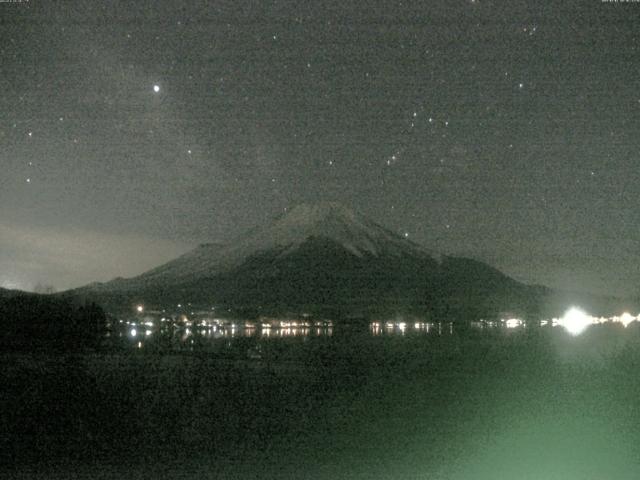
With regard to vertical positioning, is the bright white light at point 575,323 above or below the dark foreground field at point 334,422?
above

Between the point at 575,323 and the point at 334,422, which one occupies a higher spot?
the point at 575,323

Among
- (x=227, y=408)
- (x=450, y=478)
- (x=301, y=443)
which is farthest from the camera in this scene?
(x=227, y=408)

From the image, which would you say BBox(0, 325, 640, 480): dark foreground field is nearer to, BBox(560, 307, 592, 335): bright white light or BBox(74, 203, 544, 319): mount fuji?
BBox(560, 307, 592, 335): bright white light

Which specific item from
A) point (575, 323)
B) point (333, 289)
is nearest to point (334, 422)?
point (575, 323)

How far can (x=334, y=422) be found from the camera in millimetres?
13578

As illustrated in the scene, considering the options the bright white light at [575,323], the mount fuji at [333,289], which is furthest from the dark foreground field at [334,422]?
the mount fuji at [333,289]

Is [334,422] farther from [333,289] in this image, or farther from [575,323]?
[333,289]

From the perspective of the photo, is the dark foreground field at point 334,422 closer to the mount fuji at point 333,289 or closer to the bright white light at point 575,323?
the bright white light at point 575,323

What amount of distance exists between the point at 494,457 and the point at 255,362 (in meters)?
15.9

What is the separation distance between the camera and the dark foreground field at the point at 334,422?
10.6 metres

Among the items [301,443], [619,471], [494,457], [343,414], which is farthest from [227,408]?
[619,471]

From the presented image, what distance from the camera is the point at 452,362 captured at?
21.2 meters

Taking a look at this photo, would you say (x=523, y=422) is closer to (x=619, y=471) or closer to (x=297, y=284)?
(x=619, y=471)

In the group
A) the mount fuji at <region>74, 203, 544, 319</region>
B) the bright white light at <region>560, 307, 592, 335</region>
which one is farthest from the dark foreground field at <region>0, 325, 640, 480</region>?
the mount fuji at <region>74, 203, 544, 319</region>
